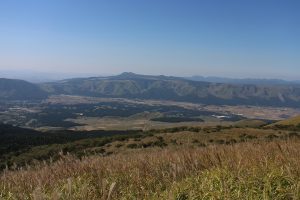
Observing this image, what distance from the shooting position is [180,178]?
600cm

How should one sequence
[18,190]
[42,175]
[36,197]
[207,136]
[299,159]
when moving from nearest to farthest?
[36,197], [18,190], [299,159], [42,175], [207,136]

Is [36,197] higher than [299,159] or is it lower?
higher

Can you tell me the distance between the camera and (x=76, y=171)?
680 cm

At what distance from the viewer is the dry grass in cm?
494

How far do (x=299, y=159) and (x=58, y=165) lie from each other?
397cm

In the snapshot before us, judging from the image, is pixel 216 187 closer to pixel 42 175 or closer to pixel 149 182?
pixel 149 182

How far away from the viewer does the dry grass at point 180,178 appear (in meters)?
4.94

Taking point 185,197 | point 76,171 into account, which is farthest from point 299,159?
point 76,171

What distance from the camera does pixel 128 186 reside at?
18.9ft

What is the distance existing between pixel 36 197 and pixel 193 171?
386 centimetres

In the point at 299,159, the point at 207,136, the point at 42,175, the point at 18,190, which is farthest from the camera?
the point at 207,136

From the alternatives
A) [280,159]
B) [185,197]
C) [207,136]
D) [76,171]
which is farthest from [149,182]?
[207,136]

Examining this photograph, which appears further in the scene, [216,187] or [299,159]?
[299,159]

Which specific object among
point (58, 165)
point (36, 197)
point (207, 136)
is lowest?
point (207, 136)
